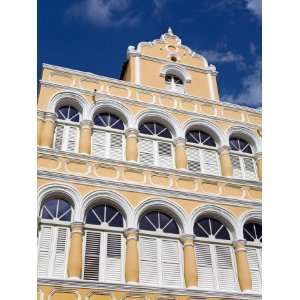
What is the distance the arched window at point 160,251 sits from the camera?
376 inches

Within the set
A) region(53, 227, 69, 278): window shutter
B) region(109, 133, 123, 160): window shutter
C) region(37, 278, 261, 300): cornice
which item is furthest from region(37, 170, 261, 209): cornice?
region(37, 278, 261, 300): cornice

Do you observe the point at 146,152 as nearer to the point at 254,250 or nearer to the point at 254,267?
the point at 254,250

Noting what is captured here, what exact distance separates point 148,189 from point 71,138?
245cm

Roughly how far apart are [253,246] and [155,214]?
8.64ft

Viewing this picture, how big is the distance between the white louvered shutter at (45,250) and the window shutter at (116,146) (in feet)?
8.72

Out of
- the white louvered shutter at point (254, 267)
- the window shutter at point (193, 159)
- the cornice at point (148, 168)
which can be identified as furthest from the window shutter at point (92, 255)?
the white louvered shutter at point (254, 267)

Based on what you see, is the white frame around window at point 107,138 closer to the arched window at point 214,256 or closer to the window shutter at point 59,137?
the window shutter at point 59,137

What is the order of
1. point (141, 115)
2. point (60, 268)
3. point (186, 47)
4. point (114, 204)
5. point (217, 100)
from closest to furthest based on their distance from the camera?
point (60, 268) → point (114, 204) → point (141, 115) → point (217, 100) → point (186, 47)

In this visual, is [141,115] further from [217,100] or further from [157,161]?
[217,100]

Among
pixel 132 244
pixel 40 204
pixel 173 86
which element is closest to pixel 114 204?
pixel 132 244

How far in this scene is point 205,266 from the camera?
33.2ft

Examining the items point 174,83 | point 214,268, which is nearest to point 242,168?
point 214,268

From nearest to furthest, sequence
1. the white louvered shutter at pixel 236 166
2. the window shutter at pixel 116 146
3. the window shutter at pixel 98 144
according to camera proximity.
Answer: the window shutter at pixel 98 144 < the window shutter at pixel 116 146 < the white louvered shutter at pixel 236 166

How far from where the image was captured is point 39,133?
10.7m
